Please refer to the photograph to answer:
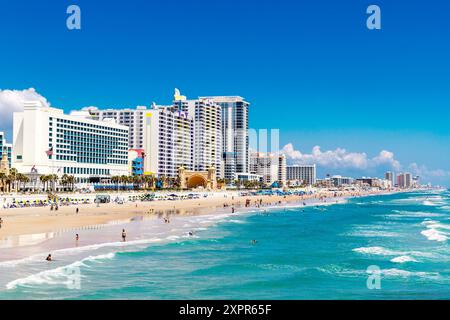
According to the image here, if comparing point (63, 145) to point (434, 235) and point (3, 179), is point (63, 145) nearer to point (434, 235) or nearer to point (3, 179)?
point (3, 179)

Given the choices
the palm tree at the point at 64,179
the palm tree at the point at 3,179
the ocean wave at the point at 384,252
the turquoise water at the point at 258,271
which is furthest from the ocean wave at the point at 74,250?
the palm tree at the point at 64,179

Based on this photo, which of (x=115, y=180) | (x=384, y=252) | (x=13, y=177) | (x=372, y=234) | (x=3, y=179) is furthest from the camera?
(x=115, y=180)

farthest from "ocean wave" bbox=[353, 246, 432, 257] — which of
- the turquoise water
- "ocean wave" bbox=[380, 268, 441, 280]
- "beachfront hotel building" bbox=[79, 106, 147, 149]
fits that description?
"beachfront hotel building" bbox=[79, 106, 147, 149]

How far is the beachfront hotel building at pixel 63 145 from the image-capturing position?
134 m

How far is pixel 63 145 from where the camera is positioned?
140 meters

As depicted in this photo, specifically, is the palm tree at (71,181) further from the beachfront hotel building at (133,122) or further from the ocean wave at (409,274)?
the ocean wave at (409,274)

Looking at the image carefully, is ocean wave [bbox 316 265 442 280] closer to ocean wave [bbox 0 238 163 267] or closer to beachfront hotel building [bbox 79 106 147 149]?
ocean wave [bbox 0 238 163 267]

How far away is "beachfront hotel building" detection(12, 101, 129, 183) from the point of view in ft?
439

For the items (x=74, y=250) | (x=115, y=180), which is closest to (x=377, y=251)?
(x=74, y=250)

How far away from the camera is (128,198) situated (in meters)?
107

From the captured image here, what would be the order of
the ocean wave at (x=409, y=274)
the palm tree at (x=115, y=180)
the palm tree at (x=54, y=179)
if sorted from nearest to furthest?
the ocean wave at (x=409, y=274) < the palm tree at (x=54, y=179) < the palm tree at (x=115, y=180)
